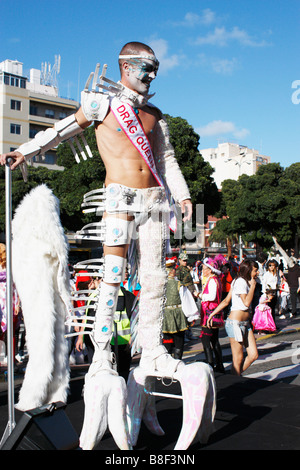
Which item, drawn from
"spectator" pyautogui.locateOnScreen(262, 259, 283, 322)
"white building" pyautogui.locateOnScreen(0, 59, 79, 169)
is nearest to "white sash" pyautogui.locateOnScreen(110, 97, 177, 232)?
"spectator" pyautogui.locateOnScreen(262, 259, 283, 322)

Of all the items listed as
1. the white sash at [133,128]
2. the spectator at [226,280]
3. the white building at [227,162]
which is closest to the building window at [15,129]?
the white building at [227,162]

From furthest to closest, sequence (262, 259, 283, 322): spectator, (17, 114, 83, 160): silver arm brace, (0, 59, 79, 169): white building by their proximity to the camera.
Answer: (0, 59, 79, 169): white building, (262, 259, 283, 322): spectator, (17, 114, 83, 160): silver arm brace

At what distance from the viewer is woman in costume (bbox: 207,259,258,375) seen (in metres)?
6.19

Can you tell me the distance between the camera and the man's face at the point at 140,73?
3.43 m

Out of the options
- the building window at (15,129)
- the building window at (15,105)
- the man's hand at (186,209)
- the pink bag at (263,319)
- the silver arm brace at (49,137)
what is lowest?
the pink bag at (263,319)

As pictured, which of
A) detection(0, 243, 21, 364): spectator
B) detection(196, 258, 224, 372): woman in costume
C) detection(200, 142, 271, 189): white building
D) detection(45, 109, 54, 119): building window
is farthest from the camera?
detection(200, 142, 271, 189): white building

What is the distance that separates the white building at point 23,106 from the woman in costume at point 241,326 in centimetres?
4765

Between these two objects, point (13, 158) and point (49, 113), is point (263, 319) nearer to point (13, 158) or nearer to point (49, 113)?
point (13, 158)

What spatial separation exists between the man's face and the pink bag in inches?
338

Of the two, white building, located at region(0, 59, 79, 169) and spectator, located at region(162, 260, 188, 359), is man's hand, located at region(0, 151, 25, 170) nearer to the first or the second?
spectator, located at region(162, 260, 188, 359)

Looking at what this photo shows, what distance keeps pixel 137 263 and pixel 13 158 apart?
1.10 meters

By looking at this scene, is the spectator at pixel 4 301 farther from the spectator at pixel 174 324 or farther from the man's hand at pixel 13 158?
the man's hand at pixel 13 158
